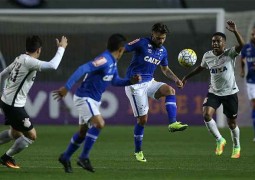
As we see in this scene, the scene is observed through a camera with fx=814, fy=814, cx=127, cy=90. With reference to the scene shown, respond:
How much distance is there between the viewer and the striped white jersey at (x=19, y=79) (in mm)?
11188

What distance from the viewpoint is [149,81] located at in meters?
13.3

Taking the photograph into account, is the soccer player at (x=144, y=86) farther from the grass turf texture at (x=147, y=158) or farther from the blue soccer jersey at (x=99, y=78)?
the blue soccer jersey at (x=99, y=78)

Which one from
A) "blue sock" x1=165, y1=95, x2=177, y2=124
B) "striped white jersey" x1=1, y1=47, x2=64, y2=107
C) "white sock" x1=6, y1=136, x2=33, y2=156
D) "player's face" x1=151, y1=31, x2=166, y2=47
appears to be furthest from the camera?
"blue sock" x1=165, y1=95, x2=177, y2=124

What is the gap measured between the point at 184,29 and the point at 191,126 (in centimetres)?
291

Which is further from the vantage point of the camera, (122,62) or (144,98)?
(122,62)

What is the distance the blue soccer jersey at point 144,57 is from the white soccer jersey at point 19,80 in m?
2.26

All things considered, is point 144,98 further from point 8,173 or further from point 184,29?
point 184,29

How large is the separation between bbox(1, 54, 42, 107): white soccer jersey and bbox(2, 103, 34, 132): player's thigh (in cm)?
8

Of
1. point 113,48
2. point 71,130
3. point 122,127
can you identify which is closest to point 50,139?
point 71,130

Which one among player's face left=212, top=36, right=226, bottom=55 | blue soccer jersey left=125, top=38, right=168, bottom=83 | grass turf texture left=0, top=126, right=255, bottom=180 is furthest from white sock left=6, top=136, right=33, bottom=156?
player's face left=212, top=36, right=226, bottom=55

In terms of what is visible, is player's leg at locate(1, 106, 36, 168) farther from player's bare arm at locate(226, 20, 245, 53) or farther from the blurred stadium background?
the blurred stadium background

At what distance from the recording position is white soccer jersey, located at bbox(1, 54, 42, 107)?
1122 cm

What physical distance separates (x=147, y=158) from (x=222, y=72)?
6.47 ft

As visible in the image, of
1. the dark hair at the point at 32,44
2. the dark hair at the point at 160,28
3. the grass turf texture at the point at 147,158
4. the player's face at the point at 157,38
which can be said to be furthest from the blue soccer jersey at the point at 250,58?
the dark hair at the point at 32,44
